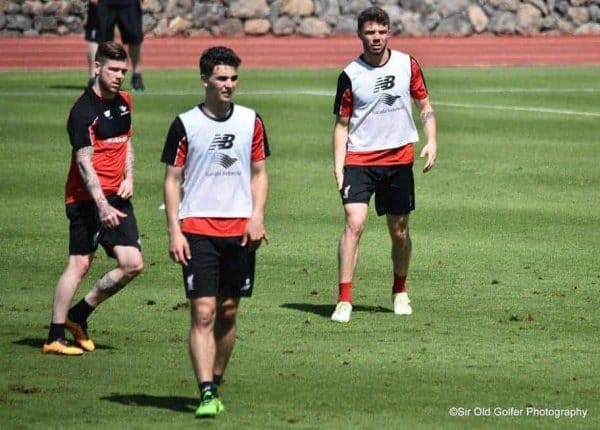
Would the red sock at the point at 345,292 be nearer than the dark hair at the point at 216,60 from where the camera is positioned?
No

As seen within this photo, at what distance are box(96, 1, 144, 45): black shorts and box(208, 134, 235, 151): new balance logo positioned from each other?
1925 cm

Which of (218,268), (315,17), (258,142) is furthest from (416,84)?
(315,17)

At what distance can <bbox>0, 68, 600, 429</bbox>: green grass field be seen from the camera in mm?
9664

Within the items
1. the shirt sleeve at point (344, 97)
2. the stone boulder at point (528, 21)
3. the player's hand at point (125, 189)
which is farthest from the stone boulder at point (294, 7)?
the player's hand at point (125, 189)

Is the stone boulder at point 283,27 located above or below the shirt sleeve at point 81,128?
below

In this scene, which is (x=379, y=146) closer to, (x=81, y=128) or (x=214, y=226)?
(x=81, y=128)

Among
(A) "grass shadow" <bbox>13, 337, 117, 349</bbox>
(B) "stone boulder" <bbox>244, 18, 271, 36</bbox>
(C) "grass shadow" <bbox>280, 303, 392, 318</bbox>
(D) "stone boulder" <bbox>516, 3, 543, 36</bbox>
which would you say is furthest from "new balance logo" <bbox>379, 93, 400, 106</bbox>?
(D) "stone boulder" <bbox>516, 3, 543, 36</bbox>

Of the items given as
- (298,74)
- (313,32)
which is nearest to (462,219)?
(298,74)

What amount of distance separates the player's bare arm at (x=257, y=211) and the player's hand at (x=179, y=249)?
368mm

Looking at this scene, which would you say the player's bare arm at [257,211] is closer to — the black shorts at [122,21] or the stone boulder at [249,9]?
the black shorts at [122,21]

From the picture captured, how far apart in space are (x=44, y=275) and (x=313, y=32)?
92.6 feet

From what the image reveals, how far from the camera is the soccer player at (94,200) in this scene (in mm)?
10984

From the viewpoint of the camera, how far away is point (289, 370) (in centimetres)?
1057

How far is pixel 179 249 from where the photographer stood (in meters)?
9.23
